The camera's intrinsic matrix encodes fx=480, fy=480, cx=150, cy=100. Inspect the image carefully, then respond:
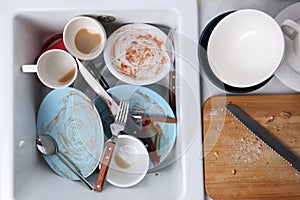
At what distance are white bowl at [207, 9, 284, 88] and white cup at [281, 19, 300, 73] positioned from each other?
2 centimetres

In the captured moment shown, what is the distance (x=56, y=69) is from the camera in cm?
98

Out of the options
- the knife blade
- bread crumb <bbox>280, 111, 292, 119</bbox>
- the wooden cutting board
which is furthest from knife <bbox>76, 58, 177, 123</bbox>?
bread crumb <bbox>280, 111, 292, 119</bbox>

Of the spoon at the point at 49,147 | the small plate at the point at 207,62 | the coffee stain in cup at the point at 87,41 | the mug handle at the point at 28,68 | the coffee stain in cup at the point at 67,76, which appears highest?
the small plate at the point at 207,62

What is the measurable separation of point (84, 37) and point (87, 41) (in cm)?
1

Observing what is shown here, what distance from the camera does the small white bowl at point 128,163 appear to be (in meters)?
0.94

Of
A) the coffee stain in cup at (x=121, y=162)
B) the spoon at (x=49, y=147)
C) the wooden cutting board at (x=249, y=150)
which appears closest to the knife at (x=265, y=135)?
the wooden cutting board at (x=249, y=150)

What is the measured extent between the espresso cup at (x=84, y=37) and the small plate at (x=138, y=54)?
21mm

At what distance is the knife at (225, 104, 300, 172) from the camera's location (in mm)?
869

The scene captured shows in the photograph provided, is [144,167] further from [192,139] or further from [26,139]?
[26,139]

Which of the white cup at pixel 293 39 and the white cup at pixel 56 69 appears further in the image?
the white cup at pixel 56 69

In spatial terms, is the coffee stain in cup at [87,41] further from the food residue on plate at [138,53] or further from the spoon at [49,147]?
the spoon at [49,147]

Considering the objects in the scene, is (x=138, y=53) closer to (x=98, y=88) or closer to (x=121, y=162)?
(x=98, y=88)

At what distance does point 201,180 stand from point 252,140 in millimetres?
120

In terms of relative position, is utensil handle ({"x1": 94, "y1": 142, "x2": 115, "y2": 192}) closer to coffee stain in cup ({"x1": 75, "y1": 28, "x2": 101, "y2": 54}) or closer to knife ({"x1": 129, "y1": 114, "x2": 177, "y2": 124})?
knife ({"x1": 129, "y1": 114, "x2": 177, "y2": 124})
